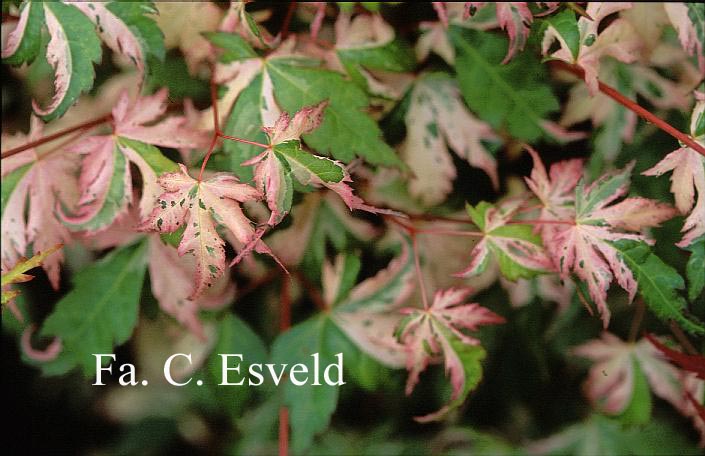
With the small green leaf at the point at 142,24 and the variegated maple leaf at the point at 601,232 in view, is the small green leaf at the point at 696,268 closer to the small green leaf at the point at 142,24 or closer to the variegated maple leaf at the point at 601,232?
the variegated maple leaf at the point at 601,232

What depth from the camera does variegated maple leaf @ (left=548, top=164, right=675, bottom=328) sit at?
757mm

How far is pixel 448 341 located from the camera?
0.82 m

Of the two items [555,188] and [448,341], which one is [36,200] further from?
[555,188]

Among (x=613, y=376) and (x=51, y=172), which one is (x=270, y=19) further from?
(x=613, y=376)

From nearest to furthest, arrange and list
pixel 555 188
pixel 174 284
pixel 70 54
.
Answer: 1. pixel 70 54
2. pixel 555 188
3. pixel 174 284

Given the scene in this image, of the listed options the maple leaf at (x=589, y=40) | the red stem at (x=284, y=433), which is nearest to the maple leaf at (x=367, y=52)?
the maple leaf at (x=589, y=40)

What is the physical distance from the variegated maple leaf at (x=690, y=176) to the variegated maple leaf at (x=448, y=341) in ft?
0.90

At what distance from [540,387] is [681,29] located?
76cm

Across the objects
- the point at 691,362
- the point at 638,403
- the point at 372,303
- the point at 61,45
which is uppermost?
the point at 61,45

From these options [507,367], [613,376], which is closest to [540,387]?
[507,367]

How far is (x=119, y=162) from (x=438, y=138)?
498mm

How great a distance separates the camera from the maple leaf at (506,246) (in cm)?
80

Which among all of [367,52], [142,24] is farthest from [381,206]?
[142,24]

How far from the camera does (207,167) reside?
821 mm
